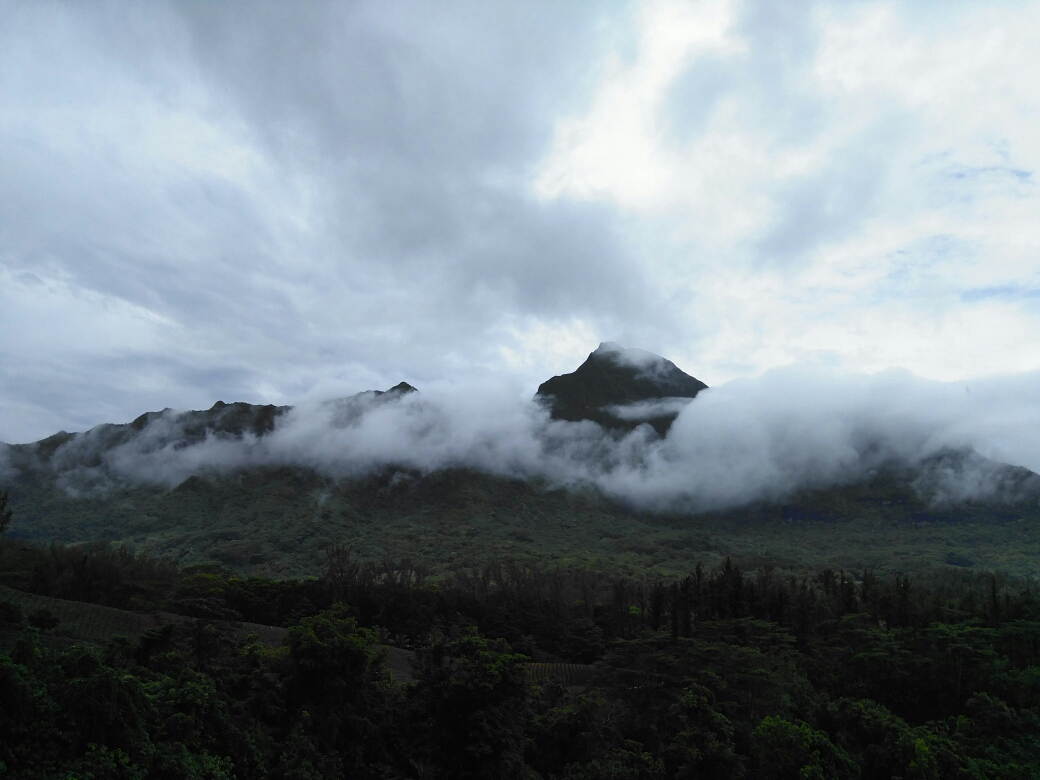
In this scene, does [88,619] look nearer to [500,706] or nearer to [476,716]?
[476,716]

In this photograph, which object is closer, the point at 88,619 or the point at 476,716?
the point at 476,716

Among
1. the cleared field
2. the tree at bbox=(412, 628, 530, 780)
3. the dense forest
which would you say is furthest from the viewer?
the cleared field

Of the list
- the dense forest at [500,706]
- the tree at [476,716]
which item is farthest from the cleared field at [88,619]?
the tree at [476,716]

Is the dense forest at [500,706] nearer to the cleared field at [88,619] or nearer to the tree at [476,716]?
the tree at [476,716]

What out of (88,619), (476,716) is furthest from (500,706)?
(88,619)

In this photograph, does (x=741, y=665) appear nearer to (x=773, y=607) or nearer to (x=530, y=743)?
(x=530, y=743)

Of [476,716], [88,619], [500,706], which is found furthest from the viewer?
[88,619]

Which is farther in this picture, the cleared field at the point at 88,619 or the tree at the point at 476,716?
the cleared field at the point at 88,619

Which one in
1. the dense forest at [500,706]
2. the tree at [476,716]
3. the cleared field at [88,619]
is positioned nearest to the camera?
the dense forest at [500,706]

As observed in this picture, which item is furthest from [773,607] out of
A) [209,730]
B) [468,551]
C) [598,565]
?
[468,551]

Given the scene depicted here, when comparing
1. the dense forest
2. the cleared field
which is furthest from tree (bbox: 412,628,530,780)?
the cleared field

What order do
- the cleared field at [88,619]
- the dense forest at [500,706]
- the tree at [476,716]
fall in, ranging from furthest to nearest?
the cleared field at [88,619] → the tree at [476,716] → the dense forest at [500,706]

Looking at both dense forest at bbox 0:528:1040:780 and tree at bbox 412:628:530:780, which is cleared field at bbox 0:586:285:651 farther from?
tree at bbox 412:628:530:780

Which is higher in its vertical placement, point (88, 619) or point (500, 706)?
point (500, 706)
